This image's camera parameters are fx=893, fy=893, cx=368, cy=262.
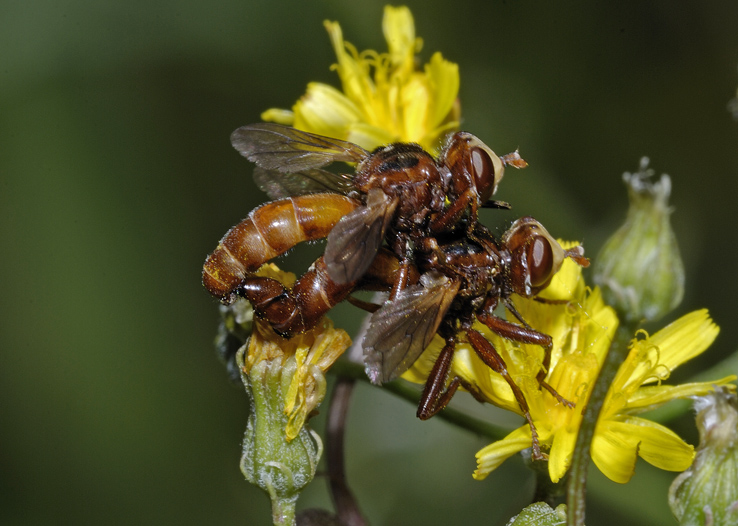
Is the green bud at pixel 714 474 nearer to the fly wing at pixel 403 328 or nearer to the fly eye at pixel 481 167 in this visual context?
the fly wing at pixel 403 328

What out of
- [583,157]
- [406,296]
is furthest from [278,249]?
[583,157]

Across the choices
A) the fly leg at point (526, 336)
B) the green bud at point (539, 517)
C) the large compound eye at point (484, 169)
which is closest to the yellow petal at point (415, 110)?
the large compound eye at point (484, 169)

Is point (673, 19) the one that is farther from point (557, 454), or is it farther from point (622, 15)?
point (557, 454)

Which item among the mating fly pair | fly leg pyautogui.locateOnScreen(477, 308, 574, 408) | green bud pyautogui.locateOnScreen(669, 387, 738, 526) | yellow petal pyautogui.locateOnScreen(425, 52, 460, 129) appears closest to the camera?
green bud pyautogui.locateOnScreen(669, 387, 738, 526)

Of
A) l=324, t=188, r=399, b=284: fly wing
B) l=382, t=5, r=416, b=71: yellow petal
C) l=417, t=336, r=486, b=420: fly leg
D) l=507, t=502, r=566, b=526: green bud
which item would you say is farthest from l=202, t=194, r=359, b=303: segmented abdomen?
l=382, t=5, r=416, b=71: yellow petal

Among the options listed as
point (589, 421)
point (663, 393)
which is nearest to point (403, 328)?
point (589, 421)

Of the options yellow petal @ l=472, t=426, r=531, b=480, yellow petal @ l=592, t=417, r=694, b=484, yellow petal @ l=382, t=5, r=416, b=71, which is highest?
yellow petal @ l=382, t=5, r=416, b=71

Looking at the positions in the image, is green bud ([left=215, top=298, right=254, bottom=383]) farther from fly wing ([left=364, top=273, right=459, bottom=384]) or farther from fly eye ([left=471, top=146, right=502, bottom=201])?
fly eye ([left=471, top=146, right=502, bottom=201])

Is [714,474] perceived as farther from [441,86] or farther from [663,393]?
[441,86]
